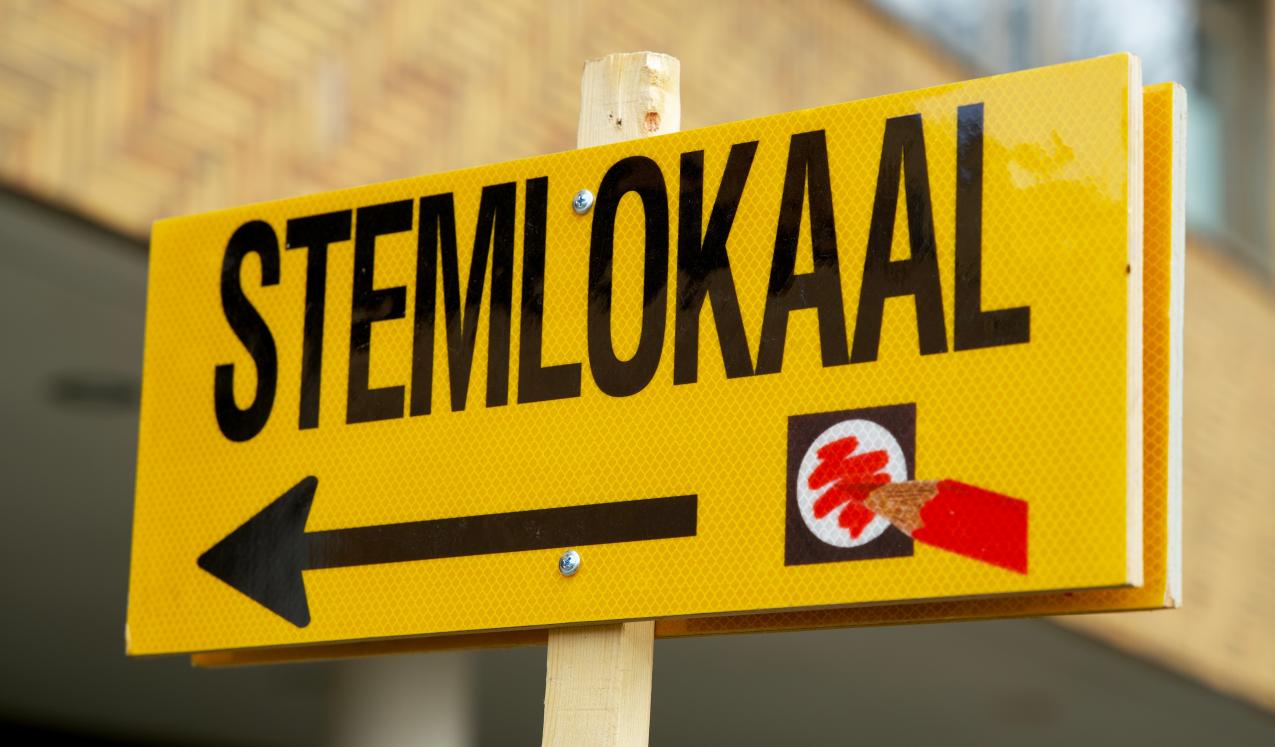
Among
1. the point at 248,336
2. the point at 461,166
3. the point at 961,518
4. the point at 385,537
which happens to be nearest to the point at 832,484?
the point at 961,518

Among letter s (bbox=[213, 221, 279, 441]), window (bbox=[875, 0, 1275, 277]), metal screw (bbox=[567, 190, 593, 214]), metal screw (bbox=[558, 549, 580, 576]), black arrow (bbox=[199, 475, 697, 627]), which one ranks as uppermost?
window (bbox=[875, 0, 1275, 277])

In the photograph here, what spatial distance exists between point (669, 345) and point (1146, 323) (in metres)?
0.56

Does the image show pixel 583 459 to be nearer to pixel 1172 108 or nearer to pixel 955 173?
pixel 955 173

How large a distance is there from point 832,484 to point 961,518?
169mm

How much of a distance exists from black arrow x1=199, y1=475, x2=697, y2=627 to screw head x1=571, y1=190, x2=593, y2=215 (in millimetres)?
369

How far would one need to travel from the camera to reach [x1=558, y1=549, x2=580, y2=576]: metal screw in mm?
2430

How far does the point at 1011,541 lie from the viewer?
7.07 ft

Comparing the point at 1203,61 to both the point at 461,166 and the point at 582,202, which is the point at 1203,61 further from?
the point at 582,202

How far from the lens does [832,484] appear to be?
230cm

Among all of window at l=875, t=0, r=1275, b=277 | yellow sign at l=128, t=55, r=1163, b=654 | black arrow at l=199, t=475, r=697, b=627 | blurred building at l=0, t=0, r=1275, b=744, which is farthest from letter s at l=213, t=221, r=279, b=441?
window at l=875, t=0, r=1275, b=277

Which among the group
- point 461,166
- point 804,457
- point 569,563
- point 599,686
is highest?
point 461,166

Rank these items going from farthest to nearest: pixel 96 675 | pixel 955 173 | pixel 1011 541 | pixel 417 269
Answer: pixel 96 675 → pixel 417 269 → pixel 955 173 → pixel 1011 541

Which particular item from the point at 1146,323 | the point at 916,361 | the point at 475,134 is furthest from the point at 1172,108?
the point at 475,134

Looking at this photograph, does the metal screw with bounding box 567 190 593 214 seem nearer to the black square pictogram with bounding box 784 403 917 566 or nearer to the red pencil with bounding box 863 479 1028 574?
the black square pictogram with bounding box 784 403 917 566
